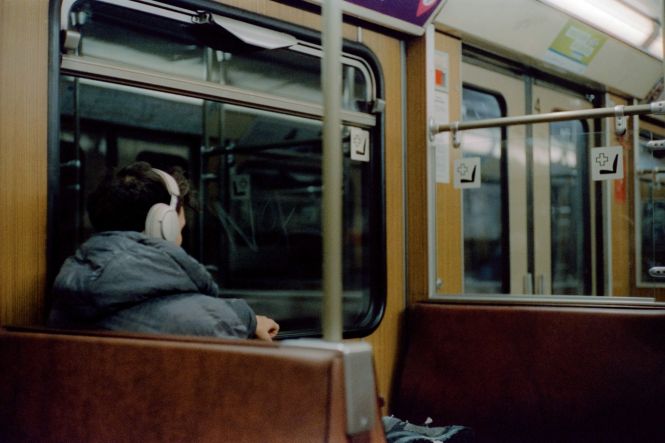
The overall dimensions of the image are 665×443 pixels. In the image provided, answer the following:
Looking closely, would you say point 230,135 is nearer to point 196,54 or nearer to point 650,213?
point 196,54

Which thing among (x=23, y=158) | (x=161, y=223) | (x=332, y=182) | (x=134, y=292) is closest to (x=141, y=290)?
(x=134, y=292)

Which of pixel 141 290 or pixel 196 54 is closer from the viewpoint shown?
pixel 141 290

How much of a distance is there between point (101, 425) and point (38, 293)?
625mm

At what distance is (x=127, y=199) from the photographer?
6.29 ft

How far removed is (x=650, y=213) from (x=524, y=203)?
1.20m

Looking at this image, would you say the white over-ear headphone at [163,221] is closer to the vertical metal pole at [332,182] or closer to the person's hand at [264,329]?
the person's hand at [264,329]

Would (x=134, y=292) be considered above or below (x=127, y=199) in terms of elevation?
below

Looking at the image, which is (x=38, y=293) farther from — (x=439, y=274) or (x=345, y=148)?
(x=439, y=274)

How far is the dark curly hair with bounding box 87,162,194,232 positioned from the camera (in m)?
1.92

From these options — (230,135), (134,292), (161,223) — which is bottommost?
(134,292)

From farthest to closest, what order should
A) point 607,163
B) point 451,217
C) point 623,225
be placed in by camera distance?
1. point 623,225
2. point 451,217
3. point 607,163

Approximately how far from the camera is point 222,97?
241 cm

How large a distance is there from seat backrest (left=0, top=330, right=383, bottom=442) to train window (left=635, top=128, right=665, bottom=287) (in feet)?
5.48

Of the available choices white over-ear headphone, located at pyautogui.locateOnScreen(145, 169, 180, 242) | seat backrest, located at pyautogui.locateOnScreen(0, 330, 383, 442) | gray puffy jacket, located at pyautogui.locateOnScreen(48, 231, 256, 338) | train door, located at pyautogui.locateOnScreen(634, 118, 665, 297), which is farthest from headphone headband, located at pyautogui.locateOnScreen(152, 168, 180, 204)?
train door, located at pyautogui.locateOnScreen(634, 118, 665, 297)
